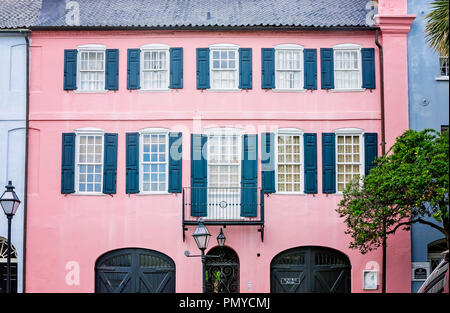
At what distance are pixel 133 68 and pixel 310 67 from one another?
17.5 ft

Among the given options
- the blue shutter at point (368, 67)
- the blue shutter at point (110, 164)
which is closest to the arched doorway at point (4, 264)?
the blue shutter at point (110, 164)

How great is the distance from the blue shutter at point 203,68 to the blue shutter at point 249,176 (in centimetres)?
203

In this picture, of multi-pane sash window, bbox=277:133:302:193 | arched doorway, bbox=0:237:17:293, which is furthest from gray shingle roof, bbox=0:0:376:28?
arched doorway, bbox=0:237:17:293

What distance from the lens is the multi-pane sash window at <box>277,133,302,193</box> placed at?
23453 mm

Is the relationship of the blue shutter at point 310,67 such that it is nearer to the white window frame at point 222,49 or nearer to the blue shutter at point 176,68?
the white window frame at point 222,49

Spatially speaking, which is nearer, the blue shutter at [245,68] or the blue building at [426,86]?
the blue building at [426,86]

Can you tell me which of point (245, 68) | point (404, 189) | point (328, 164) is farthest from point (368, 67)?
point (404, 189)

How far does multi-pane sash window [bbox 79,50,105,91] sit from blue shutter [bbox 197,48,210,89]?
2924mm

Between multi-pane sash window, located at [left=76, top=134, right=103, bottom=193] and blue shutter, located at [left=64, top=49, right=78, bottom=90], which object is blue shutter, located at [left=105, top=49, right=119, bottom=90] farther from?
multi-pane sash window, located at [left=76, top=134, right=103, bottom=193]

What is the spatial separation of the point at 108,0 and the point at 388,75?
9137 mm

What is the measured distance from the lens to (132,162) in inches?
922

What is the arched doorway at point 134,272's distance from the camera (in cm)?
2320

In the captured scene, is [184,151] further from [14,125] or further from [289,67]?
[14,125]

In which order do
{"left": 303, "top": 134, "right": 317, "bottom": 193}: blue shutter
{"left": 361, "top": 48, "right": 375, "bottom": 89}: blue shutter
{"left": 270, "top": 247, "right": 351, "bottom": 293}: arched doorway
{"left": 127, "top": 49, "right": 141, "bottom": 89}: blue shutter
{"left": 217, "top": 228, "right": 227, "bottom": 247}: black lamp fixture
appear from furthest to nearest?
{"left": 127, "top": 49, "right": 141, "bottom": 89}: blue shutter < {"left": 361, "top": 48, "right": 375, "bottom": 89}: blue shutter < {"left": 303, "top": 134, "right": 317, "bottom": 193}: blue shutter < {"left": 270, "top": 247, "right": 351, "bottom": 293}: arched doorway < {"left": 217, "top": 228, "right": 227, "bottom": 247}: black lamp fixture
